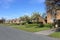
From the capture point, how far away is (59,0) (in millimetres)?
29609

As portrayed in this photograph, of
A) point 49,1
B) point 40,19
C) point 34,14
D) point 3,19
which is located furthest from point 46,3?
point 3,19

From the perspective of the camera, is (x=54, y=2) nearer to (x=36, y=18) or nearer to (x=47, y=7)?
(x=47, y=7)

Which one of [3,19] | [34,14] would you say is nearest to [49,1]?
[34,14]

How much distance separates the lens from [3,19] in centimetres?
15388

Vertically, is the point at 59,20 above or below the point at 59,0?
below

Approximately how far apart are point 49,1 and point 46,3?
0.65 metres

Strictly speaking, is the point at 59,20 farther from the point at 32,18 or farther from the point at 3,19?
the point at 3,19

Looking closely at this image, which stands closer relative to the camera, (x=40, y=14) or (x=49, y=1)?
(x=49, y=1)

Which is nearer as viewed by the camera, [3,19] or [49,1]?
[49,1]

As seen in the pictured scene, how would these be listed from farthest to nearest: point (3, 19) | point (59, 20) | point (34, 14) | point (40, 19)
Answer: point (3, 19), point (34, 14), point (40, 19), point (59, 20)

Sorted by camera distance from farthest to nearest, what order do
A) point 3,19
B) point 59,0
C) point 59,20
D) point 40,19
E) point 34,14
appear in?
point 3,19 < point 34,14 < point 40,19 < point 59,20 < point 59,0

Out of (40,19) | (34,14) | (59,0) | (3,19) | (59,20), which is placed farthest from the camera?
(3,19)

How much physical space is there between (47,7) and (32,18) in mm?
62446

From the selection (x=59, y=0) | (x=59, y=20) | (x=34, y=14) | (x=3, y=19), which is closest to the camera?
(x=59, y=0)
